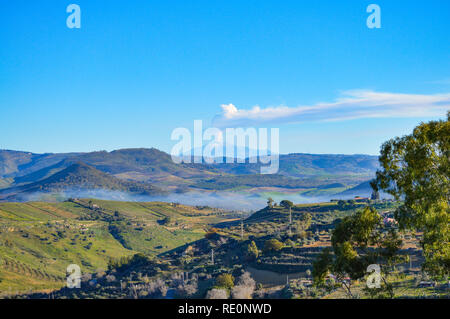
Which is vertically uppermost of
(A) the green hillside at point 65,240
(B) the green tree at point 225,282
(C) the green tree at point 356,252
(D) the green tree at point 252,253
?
(C) the green tree at point 356,252

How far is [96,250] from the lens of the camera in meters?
137

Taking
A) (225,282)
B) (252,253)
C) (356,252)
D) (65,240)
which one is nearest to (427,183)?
(356,252)

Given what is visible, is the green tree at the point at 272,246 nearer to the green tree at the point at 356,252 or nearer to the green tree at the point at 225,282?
the green tree at the point at 225,282

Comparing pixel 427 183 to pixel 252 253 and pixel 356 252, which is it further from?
pixel 252 253

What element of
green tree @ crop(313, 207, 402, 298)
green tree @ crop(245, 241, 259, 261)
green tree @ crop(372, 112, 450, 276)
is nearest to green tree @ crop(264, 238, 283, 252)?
green tree @ crop(245, 241, 259, 261)

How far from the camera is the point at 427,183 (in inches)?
789

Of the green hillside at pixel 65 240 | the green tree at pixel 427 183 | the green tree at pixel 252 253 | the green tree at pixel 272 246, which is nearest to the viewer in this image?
the green tree at pixel 427 183

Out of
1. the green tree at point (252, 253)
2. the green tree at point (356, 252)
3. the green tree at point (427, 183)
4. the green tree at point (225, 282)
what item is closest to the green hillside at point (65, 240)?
the green tree at point (252, 253)

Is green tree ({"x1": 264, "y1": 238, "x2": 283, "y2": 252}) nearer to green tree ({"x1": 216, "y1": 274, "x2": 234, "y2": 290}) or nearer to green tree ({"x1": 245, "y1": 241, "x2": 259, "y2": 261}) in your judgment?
green tree ({"x1": 245, "y1": 241, "x2": 259, "y2": 261})

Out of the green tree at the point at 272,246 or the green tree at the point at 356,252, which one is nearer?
the green tree at the point at 356,252

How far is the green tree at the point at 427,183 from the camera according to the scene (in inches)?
752

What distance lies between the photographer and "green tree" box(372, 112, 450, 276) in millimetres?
19094
